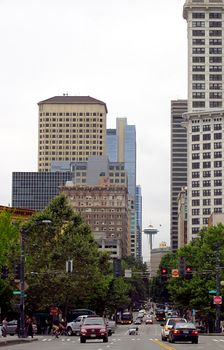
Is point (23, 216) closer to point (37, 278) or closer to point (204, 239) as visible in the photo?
point (204, 239)

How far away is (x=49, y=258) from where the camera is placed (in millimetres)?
94812

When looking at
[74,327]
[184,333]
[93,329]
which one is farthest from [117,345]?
[74,327]

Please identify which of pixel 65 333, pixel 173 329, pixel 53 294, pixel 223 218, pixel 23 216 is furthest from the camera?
pixel 223 218

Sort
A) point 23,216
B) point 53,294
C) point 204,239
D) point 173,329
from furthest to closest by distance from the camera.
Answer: point 23,216, point 204,239, point 53,294, point 173,329

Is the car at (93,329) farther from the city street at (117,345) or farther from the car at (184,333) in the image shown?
the car at (184,333)

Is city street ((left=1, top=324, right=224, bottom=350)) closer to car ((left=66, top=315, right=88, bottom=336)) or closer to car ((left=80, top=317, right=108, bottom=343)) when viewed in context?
car ((left=80, top=317, right=108, bottom=343))

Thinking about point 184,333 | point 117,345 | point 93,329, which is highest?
point 93,329

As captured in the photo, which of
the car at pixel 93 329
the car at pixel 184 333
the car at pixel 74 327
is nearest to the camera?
the car at pixel 184 333

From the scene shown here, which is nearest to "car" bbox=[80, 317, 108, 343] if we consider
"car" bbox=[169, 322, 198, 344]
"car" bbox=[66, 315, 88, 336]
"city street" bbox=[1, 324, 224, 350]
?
"city street" bbox=[1, 324, 224, 350]

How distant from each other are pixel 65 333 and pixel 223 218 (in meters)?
95.3

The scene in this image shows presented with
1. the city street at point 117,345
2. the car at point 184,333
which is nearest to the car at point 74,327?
the city street at point 117,345

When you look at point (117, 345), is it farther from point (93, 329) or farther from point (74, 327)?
point (74, 327)

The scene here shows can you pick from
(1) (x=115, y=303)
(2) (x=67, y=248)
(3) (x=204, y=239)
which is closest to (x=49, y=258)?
(2) (x=67, y=248)

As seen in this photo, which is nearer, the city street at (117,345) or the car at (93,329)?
the city street at (117,345)
